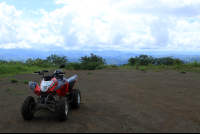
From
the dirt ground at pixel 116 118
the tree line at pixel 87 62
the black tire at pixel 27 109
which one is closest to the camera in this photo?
the dirt ground at pixel 116 118

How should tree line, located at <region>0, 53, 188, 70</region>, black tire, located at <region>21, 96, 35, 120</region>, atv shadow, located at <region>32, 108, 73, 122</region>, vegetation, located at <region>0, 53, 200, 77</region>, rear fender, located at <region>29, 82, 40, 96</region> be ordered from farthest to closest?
tree line, located at <region>0, 53, 188, 70</region> → vegetation, located at <region>0, 53, 200, 77</region> → rear fender, located at <region>29, 82, 40, 96</region> → atv shadow, located at <region>32, 108, 73, 122</region> → black tire, located at <region>21, 96, 35, 120</region>

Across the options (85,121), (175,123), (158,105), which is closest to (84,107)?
(85,121)

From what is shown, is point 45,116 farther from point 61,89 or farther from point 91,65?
point 91,65

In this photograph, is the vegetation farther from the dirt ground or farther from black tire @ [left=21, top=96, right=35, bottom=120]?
black tire @ [left=21, top=96, right=35, bottom=120]

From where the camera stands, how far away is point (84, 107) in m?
6.21

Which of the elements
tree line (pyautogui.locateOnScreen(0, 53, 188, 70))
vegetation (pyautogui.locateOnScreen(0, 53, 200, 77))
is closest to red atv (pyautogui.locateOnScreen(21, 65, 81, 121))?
vegetation (pyautogui.locateOnScreen(0, 53, 200, 77))

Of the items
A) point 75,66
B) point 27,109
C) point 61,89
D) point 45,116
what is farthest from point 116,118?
point 75,66

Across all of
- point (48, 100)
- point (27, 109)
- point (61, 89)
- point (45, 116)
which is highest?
A: point (61, 89)

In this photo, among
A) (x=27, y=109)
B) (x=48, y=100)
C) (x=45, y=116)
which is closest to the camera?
(x=27, y=109)

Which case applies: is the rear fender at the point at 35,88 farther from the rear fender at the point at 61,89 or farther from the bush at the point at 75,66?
the bush at the point at 75,66

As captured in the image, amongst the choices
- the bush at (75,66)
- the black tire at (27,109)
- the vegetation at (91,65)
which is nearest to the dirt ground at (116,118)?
the black tire at (27,109)

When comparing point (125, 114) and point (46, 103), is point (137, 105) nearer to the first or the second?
point (125, 114)

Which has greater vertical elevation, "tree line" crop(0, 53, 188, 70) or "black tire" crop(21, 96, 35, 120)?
"tree line" crop(0, 53, 188, 70)

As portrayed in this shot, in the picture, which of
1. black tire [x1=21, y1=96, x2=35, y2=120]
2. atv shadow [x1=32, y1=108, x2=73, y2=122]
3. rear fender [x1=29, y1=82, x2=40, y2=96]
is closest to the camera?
black tire [x1=21, y1=96, x2=35, y2=120]
